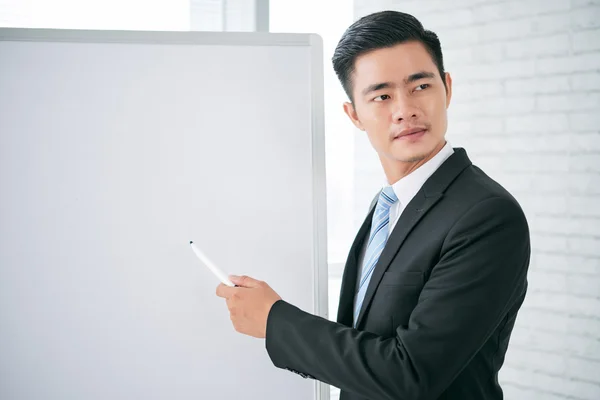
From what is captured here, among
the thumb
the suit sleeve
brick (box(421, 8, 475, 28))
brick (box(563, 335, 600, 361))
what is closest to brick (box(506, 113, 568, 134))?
brick (box(421, 8, 475, 28))

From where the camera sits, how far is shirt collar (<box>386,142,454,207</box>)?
1.21m

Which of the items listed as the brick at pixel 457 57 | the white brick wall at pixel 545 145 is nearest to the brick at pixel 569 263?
the white brick wall at pixel 545 145

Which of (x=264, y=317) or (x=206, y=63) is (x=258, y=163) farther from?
(x=264, y=317)

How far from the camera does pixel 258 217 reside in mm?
1424

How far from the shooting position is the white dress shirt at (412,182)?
1.21 m

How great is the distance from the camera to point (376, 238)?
1.26 metres

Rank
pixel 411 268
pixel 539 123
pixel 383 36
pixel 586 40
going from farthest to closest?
pixel 539 123 < pixel 586 40 < pixel 383 36 < pixel 411 268

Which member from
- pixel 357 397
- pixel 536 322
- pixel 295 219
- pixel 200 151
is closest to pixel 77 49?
pixel 200 151

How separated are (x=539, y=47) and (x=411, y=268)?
170 cm

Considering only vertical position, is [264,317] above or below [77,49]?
below

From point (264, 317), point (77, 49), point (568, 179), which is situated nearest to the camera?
point (264, 317)

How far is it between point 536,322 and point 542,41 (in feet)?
3.72

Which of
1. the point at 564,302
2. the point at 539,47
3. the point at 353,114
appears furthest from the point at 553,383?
the point at 353,114

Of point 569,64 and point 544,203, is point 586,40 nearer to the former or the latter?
point 569,64
